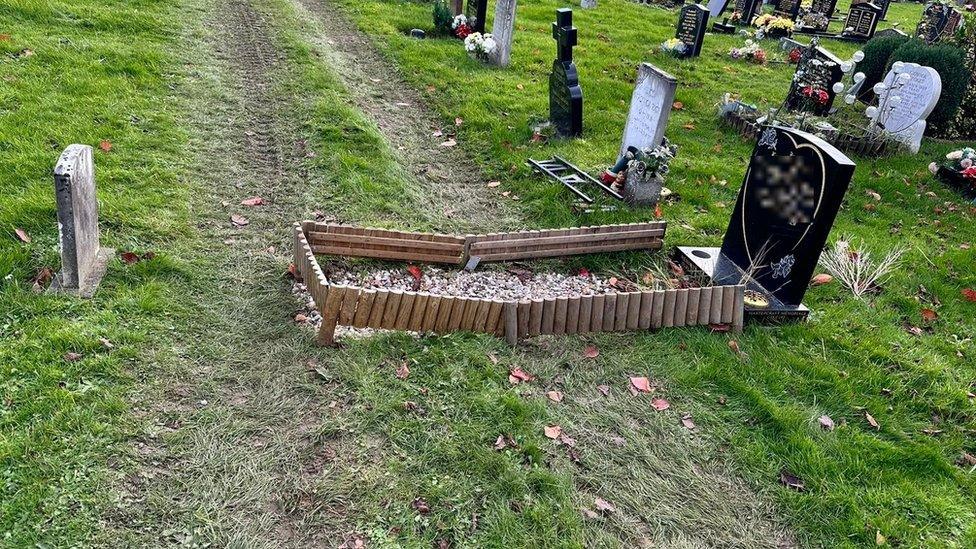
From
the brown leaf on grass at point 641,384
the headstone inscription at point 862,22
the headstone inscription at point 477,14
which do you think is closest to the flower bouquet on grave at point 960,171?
the brown leaf on grass at point 641,384

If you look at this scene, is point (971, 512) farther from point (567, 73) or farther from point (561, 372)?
point (567, 73)

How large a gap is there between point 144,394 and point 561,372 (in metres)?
2.82

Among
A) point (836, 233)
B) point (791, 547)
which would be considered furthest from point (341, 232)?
point (836, 233)

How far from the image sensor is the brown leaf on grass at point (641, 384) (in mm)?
4809

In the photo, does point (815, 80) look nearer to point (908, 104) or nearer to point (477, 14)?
point (908, 104)

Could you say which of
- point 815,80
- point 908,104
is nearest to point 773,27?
point 815,80

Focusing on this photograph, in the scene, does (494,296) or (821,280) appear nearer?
(494,296)

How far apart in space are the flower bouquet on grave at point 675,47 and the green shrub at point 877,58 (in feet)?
10.7

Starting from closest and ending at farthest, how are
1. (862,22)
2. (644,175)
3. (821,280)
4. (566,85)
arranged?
(821,280) → (644,175) → (566,85) → (862,22)

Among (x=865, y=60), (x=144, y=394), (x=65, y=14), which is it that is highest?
(x=865, y=60)

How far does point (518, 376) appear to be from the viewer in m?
4.75

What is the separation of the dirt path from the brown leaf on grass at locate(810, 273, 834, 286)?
2958 millimetres

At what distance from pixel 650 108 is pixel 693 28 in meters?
7.04

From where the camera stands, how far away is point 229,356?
184 inches
